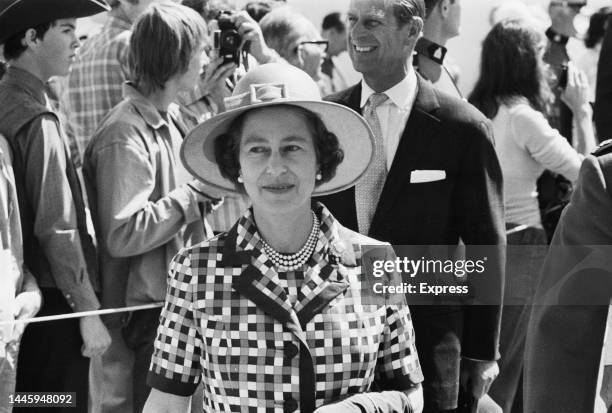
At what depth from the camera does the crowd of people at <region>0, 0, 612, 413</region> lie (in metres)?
2.56

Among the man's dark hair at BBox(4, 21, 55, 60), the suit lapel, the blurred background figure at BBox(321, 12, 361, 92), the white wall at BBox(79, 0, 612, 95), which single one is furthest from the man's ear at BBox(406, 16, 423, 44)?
the blurred background figure at BBox(321, 12, 361, 92)

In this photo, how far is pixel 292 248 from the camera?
2715 millimetres

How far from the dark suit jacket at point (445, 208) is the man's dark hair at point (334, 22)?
154 inches

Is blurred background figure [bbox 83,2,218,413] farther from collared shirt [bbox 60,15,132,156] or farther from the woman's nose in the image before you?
the woman's nose

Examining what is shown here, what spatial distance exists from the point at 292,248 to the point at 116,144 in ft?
5.44

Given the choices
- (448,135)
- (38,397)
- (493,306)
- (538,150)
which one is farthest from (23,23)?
(538,150)

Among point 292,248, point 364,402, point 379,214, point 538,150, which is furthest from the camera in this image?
point 538,150

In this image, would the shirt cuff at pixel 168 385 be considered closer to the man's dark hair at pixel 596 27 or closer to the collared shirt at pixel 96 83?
the collared shirt at pixel 96 83

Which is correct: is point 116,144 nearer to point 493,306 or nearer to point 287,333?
point 493,306

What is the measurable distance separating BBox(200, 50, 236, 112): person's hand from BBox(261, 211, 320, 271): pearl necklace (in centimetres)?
239

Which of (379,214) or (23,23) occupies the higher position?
(23,23)

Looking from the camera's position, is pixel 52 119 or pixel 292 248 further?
pixel 52 119

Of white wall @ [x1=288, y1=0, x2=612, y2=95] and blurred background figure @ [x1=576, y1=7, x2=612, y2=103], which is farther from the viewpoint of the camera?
blurred background figure @ [x1=576, y1=7, x2=612, y2=103]

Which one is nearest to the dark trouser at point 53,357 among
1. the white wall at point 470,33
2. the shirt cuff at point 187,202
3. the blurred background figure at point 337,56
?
the shirt cuff at point 187,202
